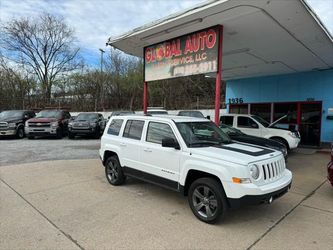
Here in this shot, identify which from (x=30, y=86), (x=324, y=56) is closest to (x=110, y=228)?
(x=324, y=56)

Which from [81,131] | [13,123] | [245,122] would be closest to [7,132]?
[13,123]

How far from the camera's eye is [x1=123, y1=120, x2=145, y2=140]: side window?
5477 mm

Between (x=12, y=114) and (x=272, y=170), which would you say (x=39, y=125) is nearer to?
(x=12, y=114)

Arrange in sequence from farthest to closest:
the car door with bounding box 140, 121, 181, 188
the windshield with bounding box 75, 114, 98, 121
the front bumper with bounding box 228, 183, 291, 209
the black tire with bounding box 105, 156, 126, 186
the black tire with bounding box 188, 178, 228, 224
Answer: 1. the windshield with bounding box 75, 114, 98, 121
2. the black tire with bounding box 105, 156, 126, 186
3. the car door with bounding box 140, 121, 181, 188
4. the black tire with bounding box 188, 178, 228, 224
5. the front bumper with bounding box 228, 183, 291, 209

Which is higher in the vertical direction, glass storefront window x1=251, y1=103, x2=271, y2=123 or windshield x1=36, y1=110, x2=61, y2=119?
glass storefront window x1=251, y1=103, x2=271, y2=123

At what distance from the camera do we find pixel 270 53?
9.84m

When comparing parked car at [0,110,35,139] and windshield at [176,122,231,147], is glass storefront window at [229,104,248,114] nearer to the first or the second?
windshield at [176,122,231,147]

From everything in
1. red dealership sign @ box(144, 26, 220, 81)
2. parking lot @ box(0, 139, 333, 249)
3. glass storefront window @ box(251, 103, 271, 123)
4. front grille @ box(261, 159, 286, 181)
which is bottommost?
parking lot @ box(0, 139, 333, 249)

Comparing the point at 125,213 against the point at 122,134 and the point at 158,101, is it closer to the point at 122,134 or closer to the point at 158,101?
the point at 122,134

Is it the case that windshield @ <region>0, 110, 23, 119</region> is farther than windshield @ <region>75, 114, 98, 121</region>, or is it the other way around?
windshield @ <region>0, 110, 23, 119</region>

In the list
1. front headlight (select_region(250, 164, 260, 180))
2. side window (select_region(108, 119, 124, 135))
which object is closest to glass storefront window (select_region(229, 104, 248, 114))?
side window (select_region(108, 119, 124, 135))

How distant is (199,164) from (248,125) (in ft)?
24.7

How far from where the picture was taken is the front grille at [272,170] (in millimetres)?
3975

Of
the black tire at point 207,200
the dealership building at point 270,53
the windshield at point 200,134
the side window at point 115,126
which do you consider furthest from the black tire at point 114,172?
the dealership building at point 270,53
